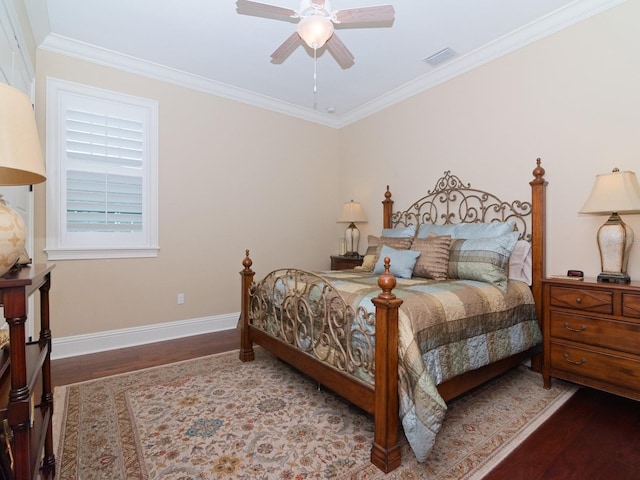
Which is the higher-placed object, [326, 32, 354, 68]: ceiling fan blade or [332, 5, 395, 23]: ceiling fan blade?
[332, 5, 395, 23]: ceiling fan blade

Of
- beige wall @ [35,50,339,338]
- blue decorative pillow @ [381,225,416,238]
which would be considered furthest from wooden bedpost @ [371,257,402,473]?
beige wall @ [35,50,339,338]

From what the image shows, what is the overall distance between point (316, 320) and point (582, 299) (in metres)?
1.81

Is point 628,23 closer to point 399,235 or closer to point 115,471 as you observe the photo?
point 399,235

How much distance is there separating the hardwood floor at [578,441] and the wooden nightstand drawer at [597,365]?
21cm

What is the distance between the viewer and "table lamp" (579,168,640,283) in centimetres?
215

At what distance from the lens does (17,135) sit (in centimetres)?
99

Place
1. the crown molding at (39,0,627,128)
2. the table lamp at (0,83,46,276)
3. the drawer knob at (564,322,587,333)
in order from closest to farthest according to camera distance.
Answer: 1. the table lamp at (0,83,46,276)
2. the drawer knob at (564,322,587,333)
3. the crown molding at (39,0,627,128)

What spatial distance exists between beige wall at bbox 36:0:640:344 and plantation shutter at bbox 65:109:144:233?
238 millimetres

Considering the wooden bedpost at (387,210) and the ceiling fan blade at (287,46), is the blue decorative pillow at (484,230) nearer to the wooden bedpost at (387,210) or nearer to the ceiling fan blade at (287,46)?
the wooden bedpost at (387,210)

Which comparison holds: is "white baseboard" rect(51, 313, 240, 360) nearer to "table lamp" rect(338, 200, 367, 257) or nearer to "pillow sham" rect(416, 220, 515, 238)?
"table lamp" rect(338, 200, 367, 257)

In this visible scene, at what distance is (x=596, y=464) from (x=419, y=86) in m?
3.62

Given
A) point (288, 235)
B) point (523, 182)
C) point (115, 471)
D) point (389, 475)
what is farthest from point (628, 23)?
point (115, 471)

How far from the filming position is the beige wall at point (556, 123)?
2.42 meters

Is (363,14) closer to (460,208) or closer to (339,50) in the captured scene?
(339,50)
